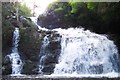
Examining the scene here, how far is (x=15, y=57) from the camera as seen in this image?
5.25 meters

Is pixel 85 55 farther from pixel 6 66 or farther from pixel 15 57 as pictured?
pixel 6 66

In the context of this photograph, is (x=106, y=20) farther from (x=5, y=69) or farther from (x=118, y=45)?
(x=5, y=69)

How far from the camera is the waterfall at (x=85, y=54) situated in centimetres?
512

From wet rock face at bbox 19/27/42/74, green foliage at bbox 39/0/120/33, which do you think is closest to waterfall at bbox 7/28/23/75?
wet rock face at bbox 19/27/42/74

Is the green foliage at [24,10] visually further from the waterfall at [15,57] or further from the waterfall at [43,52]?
the waterfall at [43,52]

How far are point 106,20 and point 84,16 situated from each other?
32 cm

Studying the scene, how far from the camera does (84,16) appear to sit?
5320 millimetres

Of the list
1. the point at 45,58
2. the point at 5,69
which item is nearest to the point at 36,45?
the point at 45,58

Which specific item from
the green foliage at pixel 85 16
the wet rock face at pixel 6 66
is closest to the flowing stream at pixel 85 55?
the green foliage at pixel 85 16

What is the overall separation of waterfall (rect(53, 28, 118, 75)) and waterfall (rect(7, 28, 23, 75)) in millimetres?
534

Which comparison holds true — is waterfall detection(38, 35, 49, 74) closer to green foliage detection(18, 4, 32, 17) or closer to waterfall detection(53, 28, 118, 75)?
waterfall detection(53, 28, 118, 75)

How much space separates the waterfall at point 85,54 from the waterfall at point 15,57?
0.53 m

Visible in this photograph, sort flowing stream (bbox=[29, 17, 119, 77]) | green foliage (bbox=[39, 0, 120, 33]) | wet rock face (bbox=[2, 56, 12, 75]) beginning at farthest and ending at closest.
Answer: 1. green foliage (bbox=[39, 0, 120, 33])
2. flowing stream (bbox=[29, 17, 119, 77])
3. wet rock face (bbox=[2, 56, 12, 75])

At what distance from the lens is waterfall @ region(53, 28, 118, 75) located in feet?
16.8
